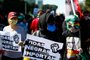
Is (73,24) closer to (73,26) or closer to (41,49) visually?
(73,26)

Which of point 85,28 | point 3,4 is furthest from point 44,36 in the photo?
point 3,4

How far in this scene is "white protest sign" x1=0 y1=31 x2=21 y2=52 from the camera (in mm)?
8922

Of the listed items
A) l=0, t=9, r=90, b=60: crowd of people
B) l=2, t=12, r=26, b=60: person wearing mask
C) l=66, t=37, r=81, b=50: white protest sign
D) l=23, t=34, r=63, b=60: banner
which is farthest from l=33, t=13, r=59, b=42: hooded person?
l=2, t=12, r=26, b=60: person wearing mask

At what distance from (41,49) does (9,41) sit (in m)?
0.79

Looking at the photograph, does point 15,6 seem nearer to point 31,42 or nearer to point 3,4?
point 3,4

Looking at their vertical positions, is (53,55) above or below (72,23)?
below

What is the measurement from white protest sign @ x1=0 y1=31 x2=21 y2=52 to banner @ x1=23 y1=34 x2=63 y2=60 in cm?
43

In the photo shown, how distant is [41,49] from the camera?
8.62 metres

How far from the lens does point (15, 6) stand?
5966 centimetres

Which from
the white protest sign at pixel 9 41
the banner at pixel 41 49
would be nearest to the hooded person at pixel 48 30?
the banner at pixel 41 49

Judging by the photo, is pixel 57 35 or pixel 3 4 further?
pixel 3 4

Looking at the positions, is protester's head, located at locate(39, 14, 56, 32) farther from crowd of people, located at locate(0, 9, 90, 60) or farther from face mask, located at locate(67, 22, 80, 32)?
face mask, located at locate(67, 22, 80, 32)

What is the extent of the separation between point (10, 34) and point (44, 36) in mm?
758

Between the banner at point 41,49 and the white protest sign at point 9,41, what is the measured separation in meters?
0.43
